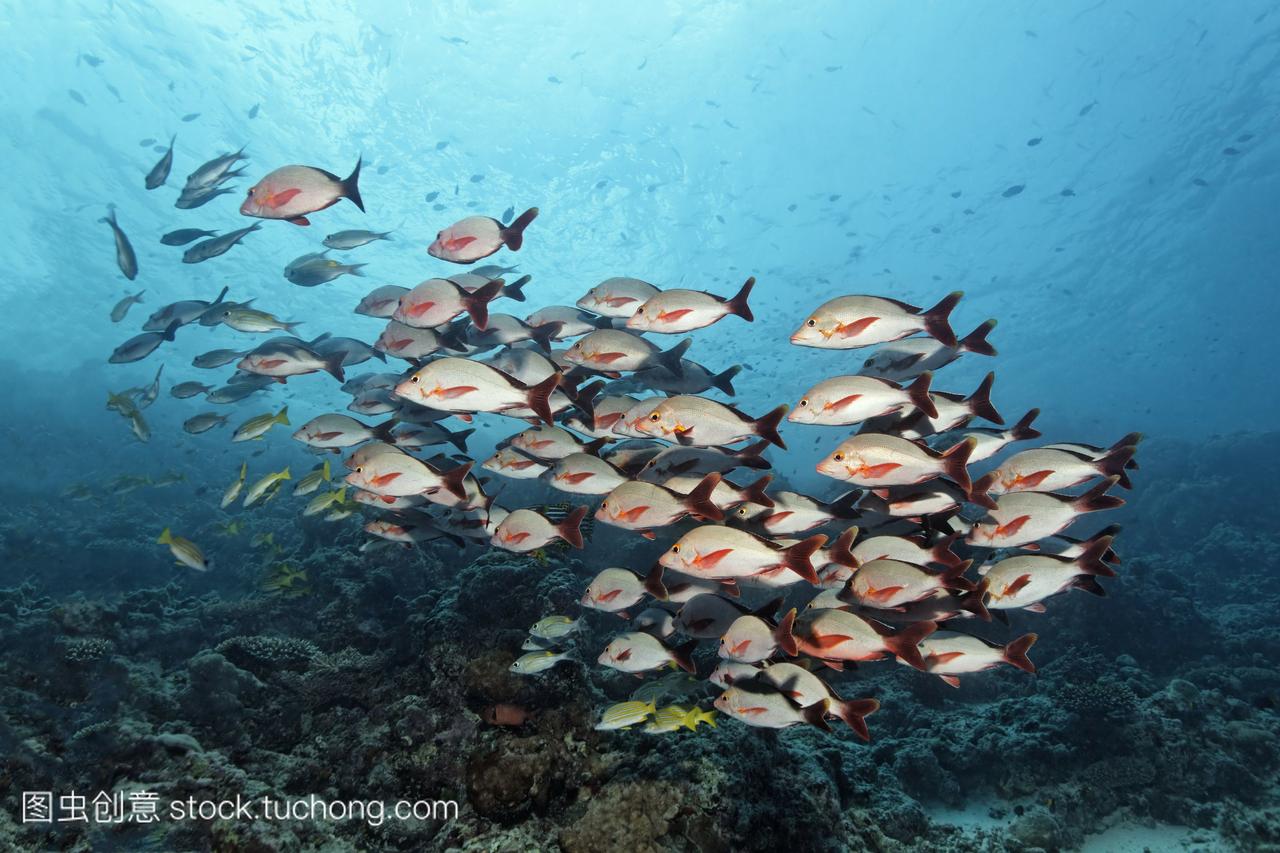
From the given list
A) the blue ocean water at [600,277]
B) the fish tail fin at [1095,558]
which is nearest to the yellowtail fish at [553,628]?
the blue ocean water at [600,277]

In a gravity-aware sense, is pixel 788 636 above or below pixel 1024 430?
below

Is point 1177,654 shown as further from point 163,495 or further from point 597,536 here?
point 163,495

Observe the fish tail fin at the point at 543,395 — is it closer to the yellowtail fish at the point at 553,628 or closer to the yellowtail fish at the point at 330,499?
the yellowtail fish at the point at 553,628

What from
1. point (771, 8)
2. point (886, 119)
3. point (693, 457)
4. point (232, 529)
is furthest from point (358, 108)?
point (693, 457)

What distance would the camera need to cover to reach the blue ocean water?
5.00 metres

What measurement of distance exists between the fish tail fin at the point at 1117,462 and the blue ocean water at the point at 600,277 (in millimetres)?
3508

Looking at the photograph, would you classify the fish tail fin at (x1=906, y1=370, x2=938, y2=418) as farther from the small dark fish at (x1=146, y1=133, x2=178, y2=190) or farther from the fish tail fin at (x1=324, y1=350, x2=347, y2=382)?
the small dark fish at (x1=146, y1=133, x2=178, y2=190)

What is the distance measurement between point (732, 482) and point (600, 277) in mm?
38457

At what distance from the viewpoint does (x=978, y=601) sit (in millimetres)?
3379

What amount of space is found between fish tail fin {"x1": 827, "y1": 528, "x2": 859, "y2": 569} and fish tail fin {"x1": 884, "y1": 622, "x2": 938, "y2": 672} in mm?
502

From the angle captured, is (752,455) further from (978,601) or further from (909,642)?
(978,601)

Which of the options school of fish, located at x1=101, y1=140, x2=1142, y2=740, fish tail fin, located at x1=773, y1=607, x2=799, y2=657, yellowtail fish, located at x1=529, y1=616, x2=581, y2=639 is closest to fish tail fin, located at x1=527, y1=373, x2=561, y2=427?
school of fish, located at x1=101, y1=140, x2=1142, y2=740

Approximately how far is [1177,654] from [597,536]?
523 inches

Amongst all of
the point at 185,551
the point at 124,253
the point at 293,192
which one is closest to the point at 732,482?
the point at 293,192
